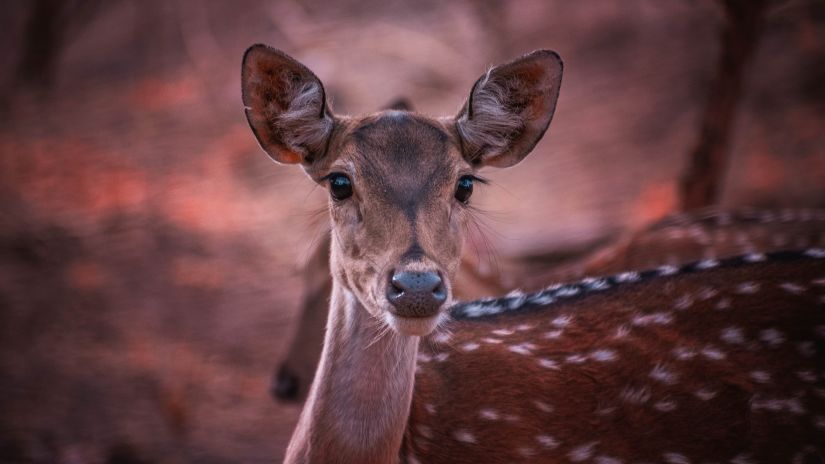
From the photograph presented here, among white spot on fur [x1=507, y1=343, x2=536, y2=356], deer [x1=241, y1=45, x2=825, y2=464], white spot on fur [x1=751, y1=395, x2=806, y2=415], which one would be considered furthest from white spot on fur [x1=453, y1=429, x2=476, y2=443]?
white spot on fur [x1=751, y1=395, x2=806, y2=415]

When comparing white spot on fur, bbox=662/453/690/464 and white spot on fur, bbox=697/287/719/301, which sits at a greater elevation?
white spot on fur, bbox=697/287/719/301

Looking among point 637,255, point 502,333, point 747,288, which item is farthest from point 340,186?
point 637,255

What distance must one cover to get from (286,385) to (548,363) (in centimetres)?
195

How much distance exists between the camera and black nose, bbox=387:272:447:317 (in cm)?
273

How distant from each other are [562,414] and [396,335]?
718 mm

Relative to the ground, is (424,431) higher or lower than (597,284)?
lower

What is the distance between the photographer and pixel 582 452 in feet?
10.9

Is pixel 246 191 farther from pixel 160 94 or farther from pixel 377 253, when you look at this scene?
pixel 377 253

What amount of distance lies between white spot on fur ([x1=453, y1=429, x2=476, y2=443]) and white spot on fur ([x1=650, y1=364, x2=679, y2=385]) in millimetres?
746

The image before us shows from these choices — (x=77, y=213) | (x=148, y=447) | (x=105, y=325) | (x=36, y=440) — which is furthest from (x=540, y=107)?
(x=77, y=213)

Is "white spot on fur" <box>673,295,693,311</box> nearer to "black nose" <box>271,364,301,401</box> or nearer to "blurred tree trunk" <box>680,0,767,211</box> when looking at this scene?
"black nose" <box>271,364,301,401</box>

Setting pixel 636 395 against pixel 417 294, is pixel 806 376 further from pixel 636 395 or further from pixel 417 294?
pixel 417 294

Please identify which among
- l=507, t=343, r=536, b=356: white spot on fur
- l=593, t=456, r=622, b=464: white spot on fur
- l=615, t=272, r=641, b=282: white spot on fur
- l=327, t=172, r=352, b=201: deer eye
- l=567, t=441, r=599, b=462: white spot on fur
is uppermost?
l=327, t=172, r=352, b=201: deer eye

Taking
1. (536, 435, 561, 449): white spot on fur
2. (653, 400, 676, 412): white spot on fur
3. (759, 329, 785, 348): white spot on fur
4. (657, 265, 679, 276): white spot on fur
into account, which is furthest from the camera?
(657, 265, 679, 276): white spot on fur
